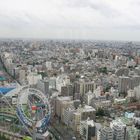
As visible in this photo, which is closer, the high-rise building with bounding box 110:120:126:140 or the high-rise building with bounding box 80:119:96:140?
the high-rise building with bounding box 110:120:126:140

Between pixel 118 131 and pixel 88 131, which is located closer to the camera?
pixel 118 131

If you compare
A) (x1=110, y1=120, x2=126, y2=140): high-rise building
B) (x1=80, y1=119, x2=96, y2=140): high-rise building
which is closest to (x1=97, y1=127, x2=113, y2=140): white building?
(x1=110, y1=120, x2=126, y2=140): high-rise building

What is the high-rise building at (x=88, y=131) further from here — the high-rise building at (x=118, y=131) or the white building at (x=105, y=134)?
the high-rise building at (x=118, y=131)

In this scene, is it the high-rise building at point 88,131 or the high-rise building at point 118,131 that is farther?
the high-rise building at point 88,131

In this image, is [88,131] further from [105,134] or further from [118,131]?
[118,131]

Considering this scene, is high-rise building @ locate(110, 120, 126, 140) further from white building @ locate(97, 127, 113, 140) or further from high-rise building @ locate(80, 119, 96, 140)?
high-rise building @ locate(80, 119, 96, 140)

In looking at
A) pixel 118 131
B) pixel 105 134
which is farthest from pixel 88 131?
pixel 118 131

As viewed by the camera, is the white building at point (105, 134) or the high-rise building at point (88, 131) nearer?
the white building at point (105, 134)

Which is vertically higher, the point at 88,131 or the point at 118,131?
the point at 118,131

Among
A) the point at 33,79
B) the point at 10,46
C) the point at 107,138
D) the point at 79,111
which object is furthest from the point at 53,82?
the point at 10,46

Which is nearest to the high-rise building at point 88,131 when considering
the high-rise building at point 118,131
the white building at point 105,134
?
the white building at point 105,134

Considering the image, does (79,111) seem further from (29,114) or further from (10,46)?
(10,46)
